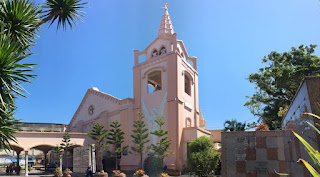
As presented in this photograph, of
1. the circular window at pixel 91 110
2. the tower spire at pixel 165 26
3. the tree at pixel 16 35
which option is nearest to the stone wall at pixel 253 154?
the tree at pixel 16 35

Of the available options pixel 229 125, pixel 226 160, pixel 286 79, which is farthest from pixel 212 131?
pixel 226 160

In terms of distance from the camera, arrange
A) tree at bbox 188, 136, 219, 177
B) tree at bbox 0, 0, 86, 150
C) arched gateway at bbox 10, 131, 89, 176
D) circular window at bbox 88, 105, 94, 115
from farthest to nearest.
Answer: circular window at bbox 88, 105, 94, 115 → arched gateway at bbox 10, 131, 89, 176 → tree at bbox 188, 136, 219, 177 → tree at bbox 0, 0, 86, 150

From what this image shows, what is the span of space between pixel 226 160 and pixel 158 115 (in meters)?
19.5

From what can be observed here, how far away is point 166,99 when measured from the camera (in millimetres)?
28875

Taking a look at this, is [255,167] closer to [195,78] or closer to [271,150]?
[271,150]

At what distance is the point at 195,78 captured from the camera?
3309cm

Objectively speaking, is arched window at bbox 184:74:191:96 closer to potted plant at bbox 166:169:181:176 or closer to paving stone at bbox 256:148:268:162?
potted plant at bbox 166:169:181:176

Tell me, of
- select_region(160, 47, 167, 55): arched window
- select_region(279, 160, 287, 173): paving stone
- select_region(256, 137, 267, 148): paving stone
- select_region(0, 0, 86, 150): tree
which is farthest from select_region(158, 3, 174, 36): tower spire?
select_region(279, 160, 287, 173): paving stone

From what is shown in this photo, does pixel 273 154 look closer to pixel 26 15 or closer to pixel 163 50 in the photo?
pixel 26 15

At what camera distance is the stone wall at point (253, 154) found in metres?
9.51

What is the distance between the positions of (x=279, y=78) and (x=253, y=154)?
14.3 m

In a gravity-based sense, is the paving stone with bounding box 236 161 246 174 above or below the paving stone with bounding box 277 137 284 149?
below

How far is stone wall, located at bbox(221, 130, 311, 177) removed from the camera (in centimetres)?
951

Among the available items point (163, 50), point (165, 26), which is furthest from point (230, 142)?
point (165, 26)
